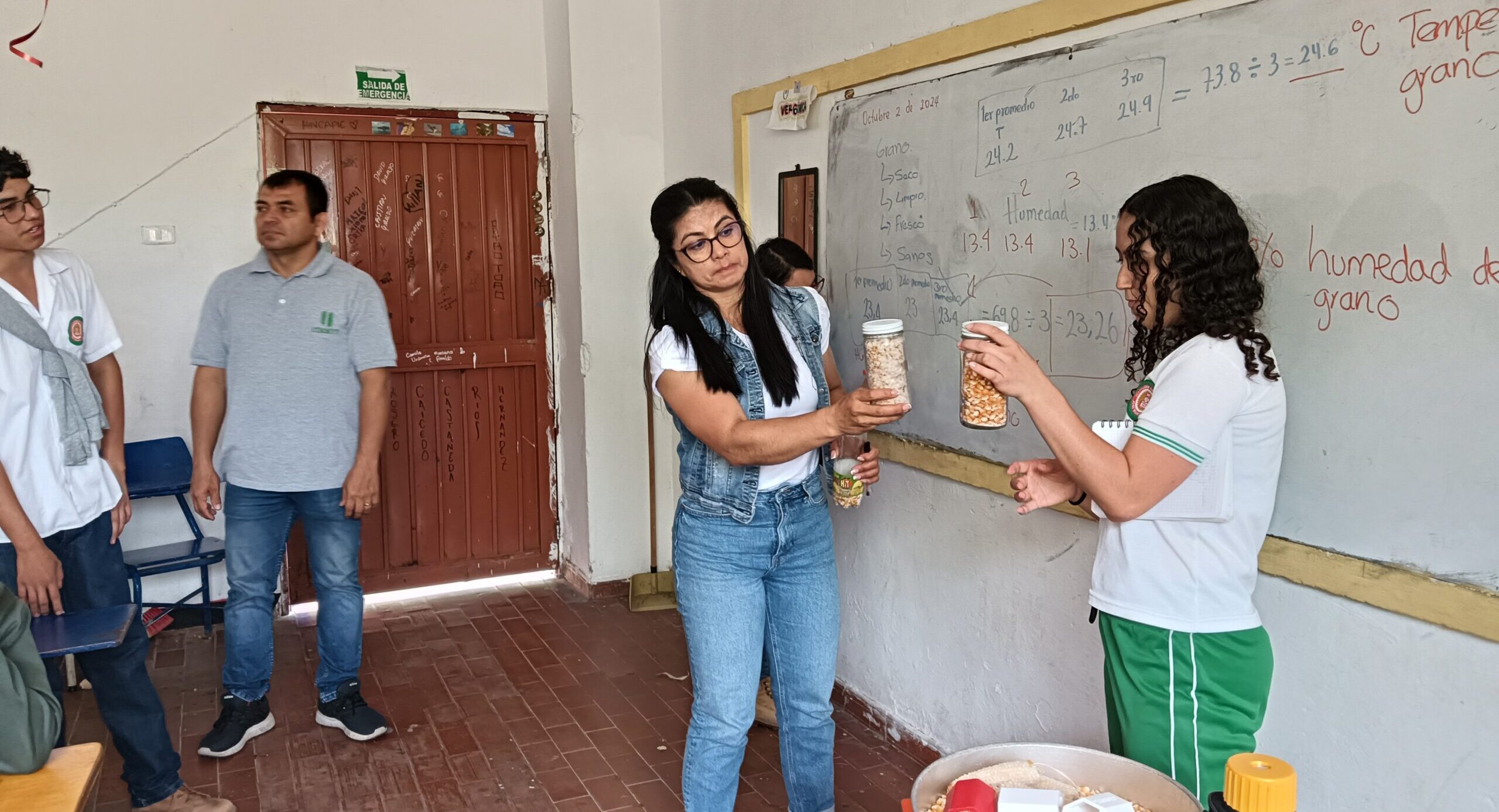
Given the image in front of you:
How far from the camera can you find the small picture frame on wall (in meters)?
3.34

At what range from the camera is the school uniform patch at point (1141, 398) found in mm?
1597

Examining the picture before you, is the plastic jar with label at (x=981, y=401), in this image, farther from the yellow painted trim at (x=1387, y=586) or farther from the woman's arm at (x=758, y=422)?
the yellow painted trim at (x=1387, y=586)

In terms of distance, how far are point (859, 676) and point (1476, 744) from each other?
6.38 ft

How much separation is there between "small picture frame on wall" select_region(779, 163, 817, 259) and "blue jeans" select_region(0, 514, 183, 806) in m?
2.08

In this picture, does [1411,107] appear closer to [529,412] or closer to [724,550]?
[724,550]

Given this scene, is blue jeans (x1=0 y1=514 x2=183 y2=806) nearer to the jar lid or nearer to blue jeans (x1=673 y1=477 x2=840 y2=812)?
blue jeans (x1=673 y1=477 x2=840 y2=812)

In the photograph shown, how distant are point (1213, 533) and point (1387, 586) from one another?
0.38 meters

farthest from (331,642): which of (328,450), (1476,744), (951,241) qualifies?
(1476,744)

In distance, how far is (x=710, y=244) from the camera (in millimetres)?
2094

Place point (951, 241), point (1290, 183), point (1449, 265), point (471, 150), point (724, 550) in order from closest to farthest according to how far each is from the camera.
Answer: point (1449, 265) → point (1290, 183) → point (724, 550) → point (951, 241) → point (471, 150)

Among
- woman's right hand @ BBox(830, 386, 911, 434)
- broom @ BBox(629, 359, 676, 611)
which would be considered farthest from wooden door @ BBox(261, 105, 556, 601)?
woman's right hand @ BBox(830, 386, 911, 434)

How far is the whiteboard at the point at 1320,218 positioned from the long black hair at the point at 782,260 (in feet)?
2.06

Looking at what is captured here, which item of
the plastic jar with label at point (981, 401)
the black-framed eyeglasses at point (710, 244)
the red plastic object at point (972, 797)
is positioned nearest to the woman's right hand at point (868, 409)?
the plastic jar with label at point (981, 401)

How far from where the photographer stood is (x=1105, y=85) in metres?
2.20
